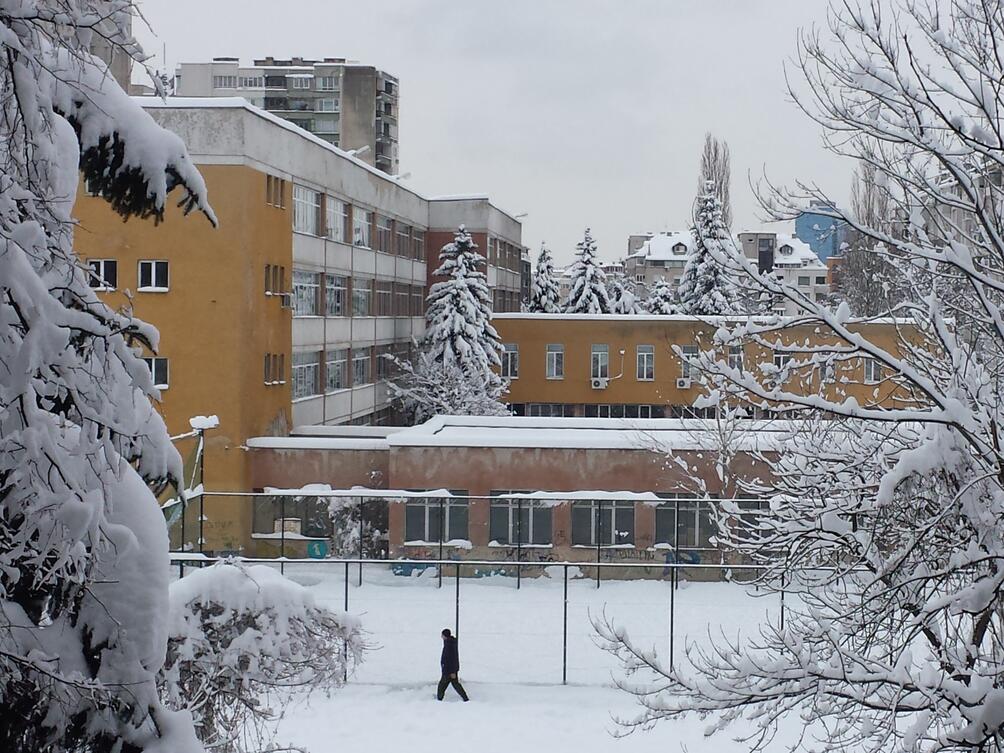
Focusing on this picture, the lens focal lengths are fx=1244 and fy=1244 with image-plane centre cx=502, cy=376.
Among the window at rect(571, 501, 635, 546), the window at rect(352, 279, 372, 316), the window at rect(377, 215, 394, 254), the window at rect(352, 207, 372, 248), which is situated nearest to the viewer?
the window at rect(571, 501, 635, 546)

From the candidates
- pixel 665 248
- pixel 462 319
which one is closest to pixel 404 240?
pixel 462 319

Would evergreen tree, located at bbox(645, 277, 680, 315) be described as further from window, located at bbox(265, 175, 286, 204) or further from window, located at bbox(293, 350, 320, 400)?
window, located at bbox(265, 175, 286, 204)

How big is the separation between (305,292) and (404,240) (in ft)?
46.8

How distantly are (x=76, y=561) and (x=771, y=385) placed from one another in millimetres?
6307

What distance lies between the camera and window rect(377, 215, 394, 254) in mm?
45375

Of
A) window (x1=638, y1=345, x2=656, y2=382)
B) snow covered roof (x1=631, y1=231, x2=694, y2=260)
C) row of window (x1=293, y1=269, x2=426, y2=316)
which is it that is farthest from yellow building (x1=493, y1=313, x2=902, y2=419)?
snow covered roof (x1=631, y1=231, x2=694, y2=260)

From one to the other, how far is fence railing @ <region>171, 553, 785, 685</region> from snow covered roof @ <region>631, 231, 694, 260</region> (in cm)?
9181

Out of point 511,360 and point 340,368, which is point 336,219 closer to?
point 340,368

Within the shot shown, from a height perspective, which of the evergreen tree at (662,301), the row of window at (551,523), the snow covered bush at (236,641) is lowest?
the row of window at (551,523)

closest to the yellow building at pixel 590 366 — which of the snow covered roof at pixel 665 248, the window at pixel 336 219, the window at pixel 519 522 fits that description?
the window at pixel 336 219

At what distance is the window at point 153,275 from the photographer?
31.1 metres

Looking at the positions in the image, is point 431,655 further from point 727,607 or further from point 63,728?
point 63,728

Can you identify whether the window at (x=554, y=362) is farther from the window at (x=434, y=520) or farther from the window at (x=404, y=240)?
the window at (x=434, y=520)

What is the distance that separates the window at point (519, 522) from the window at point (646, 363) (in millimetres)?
26033
